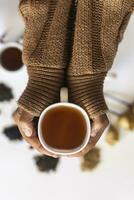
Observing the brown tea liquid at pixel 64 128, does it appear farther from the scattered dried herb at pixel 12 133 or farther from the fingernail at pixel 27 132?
the scattered dried herb at pixel 12 133

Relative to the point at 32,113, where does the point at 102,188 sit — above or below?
below

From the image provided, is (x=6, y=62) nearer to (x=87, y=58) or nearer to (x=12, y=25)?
(x=12, y=25)

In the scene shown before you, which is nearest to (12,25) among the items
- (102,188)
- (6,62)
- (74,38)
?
(6,62)

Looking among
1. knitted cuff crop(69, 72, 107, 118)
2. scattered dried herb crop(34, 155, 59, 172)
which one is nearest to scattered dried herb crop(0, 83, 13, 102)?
scattered dried herb crop(34, 155, 59, 172)

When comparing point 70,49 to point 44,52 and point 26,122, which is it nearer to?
point 44,52

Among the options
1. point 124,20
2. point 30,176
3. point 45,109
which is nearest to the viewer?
point 45,109

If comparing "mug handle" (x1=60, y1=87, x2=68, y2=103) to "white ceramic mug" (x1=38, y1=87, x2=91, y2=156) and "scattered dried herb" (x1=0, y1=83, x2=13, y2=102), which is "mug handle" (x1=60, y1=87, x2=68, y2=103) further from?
"scattered dried herb" (x1=0, y1=83, x2=13, y2=102)
